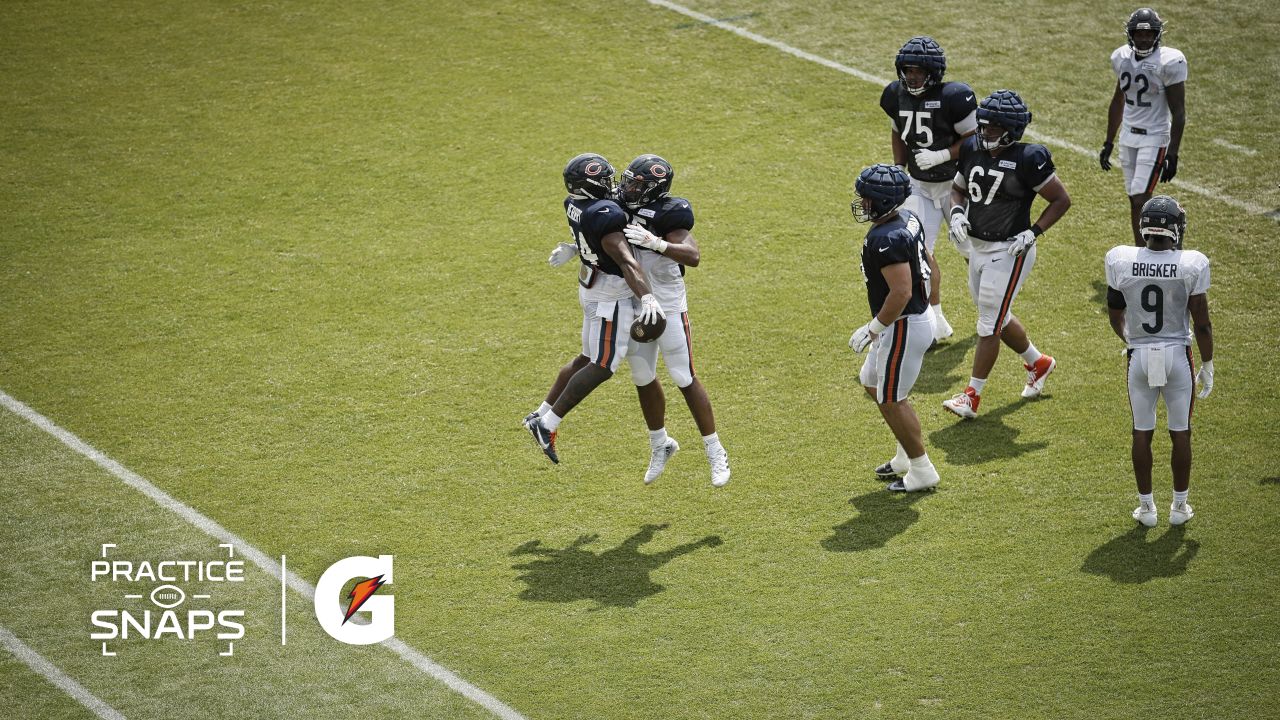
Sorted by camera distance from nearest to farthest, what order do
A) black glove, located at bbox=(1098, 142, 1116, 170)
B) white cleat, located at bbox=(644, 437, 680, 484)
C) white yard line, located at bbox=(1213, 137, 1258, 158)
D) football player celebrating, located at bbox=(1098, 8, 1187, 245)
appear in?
1. white cleat, located at bbox=(644, 437, 680, 484)
2. football player celebrating, located at bbox=(1098, 8, 1187, 245)
3. black glove, located at bbox=(1098, 142, 1116, 170)
4. white yard line, located at bbox=(1213, 137, 1258, 158)

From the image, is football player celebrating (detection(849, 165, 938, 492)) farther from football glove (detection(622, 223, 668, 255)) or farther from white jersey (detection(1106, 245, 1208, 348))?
football glove (detection(622, 223, 668, 255))

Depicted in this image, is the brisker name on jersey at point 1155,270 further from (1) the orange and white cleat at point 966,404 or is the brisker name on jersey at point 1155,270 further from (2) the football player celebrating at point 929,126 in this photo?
(2) the football player celebrating at point 929,126

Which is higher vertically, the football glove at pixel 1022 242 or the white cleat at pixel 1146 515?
the football glove at pixel 1022 242

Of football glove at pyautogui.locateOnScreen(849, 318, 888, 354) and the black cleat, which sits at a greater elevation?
football glove at pyautogui.locateOnScreen(849, 318, 888, 354)

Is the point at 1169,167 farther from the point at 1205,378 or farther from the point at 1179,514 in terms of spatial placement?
the point at 1179,514

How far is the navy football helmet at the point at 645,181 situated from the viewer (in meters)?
7.42

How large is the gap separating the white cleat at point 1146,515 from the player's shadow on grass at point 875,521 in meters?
1.25

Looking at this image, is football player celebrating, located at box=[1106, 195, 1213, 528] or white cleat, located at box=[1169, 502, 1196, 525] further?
white cleat, located at box=[1169, 502, 1196, 525]

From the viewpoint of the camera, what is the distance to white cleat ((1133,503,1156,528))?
283 inches

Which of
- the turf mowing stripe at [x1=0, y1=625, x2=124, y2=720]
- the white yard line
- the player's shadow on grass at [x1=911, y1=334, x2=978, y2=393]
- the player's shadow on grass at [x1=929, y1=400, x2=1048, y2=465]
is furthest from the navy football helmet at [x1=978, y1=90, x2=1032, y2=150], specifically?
the turf mowing stripe at [x1=0, y1=625, x2=124, y2=720]

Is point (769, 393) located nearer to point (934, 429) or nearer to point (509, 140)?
point (934, 429)

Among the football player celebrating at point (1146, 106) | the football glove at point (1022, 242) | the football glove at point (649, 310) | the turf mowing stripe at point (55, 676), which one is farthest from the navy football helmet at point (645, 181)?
the football player celebrating at point (1146, 106)

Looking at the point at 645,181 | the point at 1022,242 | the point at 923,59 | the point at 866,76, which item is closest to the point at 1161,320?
the point at 1022,242

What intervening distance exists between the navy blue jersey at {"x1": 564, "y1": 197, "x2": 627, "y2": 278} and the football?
0.37m
